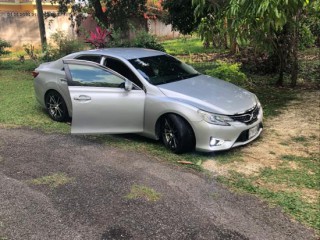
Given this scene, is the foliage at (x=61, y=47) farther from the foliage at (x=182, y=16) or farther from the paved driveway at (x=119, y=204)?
the paved driveway at (x=119, y=204)

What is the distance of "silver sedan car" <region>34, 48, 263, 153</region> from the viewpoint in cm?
532

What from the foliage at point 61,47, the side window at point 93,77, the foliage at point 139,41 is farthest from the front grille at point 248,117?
the foliage at point 61,47

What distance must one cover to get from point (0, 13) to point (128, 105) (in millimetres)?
17878

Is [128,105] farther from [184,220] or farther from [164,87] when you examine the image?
[184,220]

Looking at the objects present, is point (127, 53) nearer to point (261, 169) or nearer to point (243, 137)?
point (243, 137)

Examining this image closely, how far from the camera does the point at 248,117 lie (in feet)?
18.4

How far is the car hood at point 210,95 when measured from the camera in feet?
17.7

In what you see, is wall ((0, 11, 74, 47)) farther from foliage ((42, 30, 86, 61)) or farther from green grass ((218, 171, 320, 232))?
green grass ((218, 171, 320, 232))

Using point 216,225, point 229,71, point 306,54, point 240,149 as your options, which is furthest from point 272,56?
point 216,225

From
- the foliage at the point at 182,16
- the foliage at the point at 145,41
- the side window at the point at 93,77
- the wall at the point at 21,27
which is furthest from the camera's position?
the wall at the point at 21,27

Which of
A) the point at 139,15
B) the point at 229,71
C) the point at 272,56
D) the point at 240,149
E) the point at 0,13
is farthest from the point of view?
the point at 0,13

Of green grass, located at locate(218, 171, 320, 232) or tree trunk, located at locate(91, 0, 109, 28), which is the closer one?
green grass, located at locate(218, 171, 320, 232)

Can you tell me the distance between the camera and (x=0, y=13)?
67.9ft

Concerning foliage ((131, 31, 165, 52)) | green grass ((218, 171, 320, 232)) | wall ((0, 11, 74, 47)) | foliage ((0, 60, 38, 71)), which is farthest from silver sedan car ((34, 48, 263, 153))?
wall ((0, 11, 74, 47))
